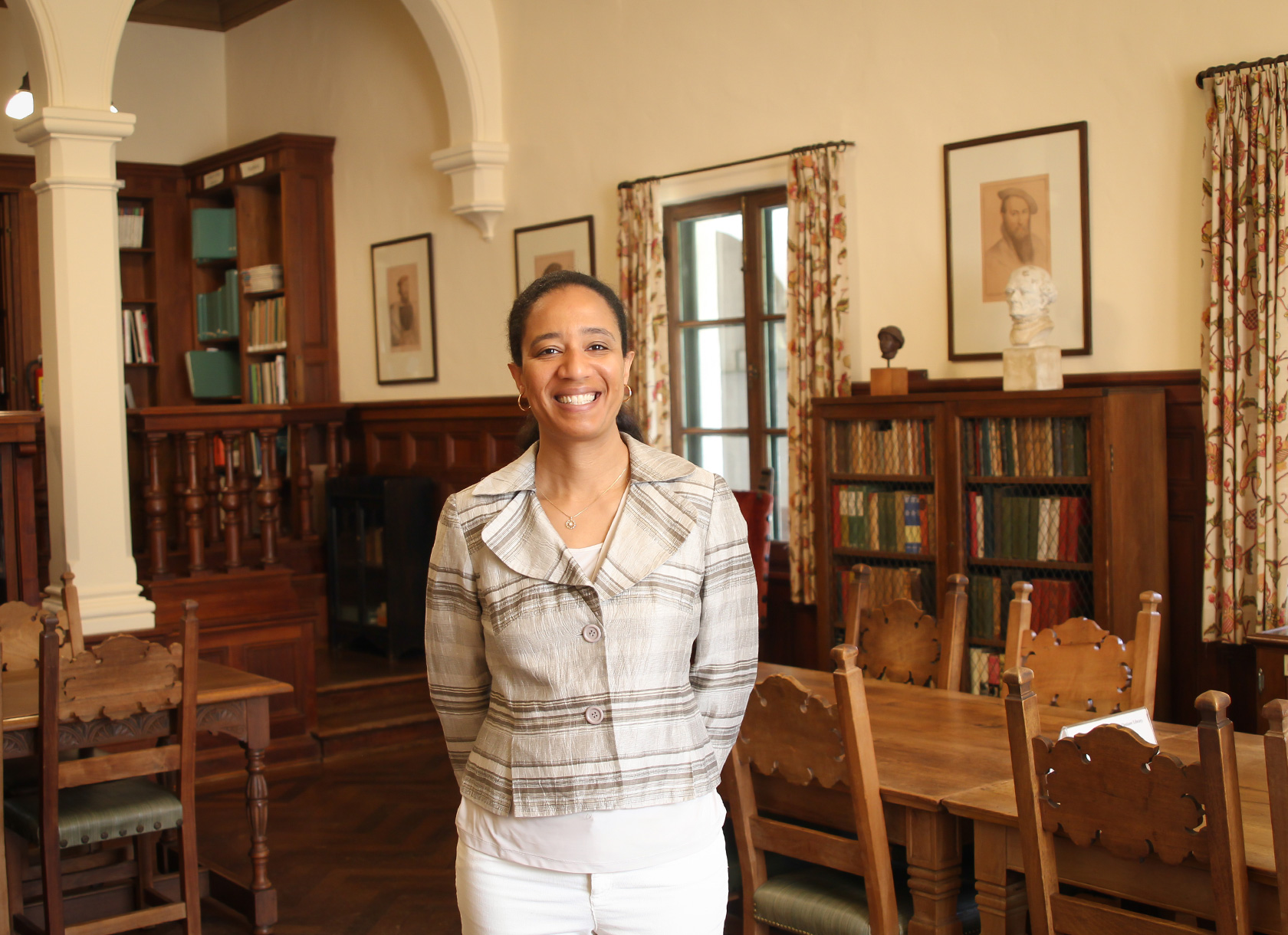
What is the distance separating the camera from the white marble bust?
4691 mm

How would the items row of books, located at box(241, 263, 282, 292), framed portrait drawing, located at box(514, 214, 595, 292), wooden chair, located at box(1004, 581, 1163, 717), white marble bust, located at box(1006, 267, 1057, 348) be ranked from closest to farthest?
wooden chair, located at box(1004, 581, 1163, 717)
white marble bust, located at box(1006, 267, 1057, 348)
framed portrait drawing, located at box(514, 214, 595, 292)
row of books, located at box(241, 263, 282, 292)

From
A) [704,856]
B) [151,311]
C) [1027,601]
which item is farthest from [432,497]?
[704,856]

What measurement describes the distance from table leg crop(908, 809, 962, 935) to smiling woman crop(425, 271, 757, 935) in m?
1.00

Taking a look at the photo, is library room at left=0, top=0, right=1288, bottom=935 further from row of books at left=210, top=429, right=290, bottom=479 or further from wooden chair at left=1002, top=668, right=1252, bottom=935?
row of books at left=210, top=429, right=290, bottom=479

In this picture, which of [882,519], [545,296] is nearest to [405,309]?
[882,519]

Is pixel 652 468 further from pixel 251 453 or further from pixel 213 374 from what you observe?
pixel 213 374

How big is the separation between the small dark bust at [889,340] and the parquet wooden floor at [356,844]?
2.64 m

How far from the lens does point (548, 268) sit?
273 inches

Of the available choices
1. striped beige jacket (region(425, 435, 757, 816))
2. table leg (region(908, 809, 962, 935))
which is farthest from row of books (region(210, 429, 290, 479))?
striped beige jacket (region(425, 435, 757, 816))

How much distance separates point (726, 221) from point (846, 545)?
1864 mm

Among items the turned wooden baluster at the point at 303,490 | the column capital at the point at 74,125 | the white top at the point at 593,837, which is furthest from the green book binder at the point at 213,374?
the white top at the point at 593,837

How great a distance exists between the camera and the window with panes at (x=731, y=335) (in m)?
6.06

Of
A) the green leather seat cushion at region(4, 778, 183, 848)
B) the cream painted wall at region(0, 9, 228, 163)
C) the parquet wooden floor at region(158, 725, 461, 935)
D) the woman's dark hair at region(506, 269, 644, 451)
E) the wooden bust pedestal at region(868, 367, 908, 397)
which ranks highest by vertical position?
the cream painted wall at region(0, 9, 228, 163)

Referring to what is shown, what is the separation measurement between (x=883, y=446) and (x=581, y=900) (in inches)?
141
